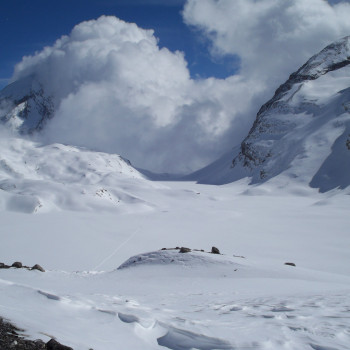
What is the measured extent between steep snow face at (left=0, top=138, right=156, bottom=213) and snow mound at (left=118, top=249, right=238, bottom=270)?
3437 centimetres

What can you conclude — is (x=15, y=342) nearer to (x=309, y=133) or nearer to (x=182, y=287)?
(x=182, y=287)

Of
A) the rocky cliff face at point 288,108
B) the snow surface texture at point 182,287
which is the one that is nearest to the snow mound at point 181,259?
the snow surface texture at point 182,287

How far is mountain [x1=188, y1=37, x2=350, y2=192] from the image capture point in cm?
8562

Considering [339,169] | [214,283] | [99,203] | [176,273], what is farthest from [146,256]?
[339,169]

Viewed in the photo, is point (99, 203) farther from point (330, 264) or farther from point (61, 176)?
point (61, 176)

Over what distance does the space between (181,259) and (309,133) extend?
3800 inches

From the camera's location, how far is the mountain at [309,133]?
281ft

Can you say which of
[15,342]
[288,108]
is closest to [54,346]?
[15,342]

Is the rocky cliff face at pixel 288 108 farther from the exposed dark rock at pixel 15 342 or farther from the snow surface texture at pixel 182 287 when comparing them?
the exposed dark rock at pixel 15 342

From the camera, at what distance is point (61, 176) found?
109 meters

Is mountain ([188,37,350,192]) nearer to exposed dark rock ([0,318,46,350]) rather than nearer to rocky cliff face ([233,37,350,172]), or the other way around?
rocky cliff face ([233,37,350,172])

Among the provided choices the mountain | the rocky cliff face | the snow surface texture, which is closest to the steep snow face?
the snow surface texture

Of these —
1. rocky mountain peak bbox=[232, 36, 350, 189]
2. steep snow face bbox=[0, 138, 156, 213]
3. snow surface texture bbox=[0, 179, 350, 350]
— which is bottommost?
snow surface texture bbox=[0, 179, 350, 350]

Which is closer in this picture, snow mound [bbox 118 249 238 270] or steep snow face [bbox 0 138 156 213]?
snow mound [bbox 118 249 238 270]
